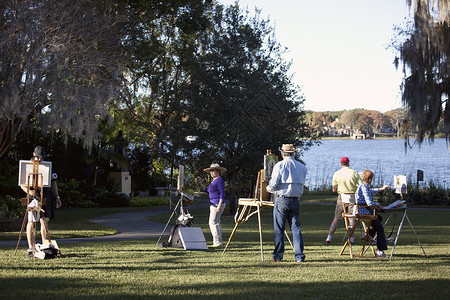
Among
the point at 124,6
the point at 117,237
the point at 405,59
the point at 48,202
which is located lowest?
the point at 117,237

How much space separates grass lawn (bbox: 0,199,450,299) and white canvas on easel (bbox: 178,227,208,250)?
0.26 metres

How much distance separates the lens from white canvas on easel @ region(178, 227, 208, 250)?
11875 millimetres

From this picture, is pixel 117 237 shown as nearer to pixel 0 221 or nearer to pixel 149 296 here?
pixel 0 221

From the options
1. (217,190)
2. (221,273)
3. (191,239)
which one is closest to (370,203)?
(217,190)

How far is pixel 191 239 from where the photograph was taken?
12.0 metres

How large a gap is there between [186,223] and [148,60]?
21.2 metres

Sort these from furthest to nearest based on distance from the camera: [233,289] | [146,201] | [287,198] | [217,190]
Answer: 1. [146,201]
2. [217,190]
3. [287,198]
4. [233,289]

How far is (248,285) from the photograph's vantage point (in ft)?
25.9

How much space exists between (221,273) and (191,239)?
3.27m

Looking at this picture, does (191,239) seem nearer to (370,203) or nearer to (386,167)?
(370,203)

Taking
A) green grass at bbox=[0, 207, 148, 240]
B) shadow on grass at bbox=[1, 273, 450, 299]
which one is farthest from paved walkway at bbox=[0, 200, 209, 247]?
shadow on grass at bbox=[1, 273, 450, 299]

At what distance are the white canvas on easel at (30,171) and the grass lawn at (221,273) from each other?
4.53 ft

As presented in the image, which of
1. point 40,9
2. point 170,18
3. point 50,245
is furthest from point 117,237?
point 170,18

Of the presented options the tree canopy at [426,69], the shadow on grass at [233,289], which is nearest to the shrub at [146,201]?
the tree canopy at [426,69]
